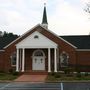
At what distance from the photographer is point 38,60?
54.8 m

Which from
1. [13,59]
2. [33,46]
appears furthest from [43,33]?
[13,59]

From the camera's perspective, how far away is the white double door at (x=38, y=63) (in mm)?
54594

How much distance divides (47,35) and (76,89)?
93.0 ft

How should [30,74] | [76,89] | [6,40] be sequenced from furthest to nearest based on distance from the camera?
[6,40] → [30,74] → [76,89]

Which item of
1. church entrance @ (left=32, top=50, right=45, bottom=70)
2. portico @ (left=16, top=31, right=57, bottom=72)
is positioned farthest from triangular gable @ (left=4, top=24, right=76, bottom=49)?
church entrance @ (left=32, top=50, right=45, bottom=70)

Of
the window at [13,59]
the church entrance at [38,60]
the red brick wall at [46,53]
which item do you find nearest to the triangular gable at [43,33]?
the red brick wall at [46,53]

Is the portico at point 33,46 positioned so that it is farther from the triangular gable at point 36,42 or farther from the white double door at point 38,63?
the white double door at point 38,63

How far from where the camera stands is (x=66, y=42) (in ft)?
178

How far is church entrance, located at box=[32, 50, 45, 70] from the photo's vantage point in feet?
179

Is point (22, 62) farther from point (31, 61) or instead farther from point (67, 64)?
point (67, 64)

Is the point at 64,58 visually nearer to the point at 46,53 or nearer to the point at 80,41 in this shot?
the point at 46,53

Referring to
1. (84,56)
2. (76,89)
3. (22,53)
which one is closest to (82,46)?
(84,56)

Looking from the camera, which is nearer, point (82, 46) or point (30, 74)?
point (30, 74)

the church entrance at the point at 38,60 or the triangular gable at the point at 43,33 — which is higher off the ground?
the triangular gable at the point at 43,33
